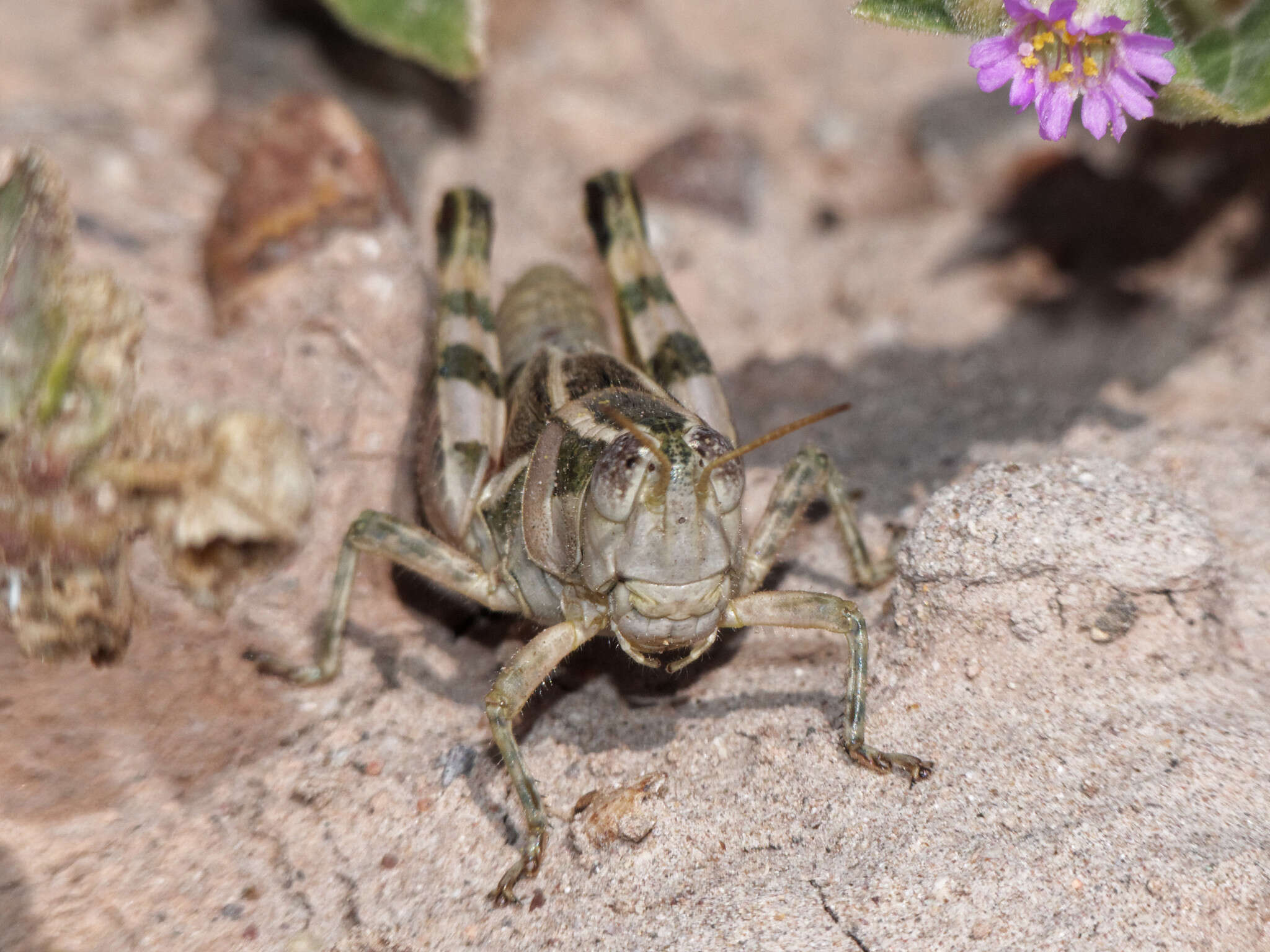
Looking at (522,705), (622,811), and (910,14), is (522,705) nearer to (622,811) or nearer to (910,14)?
(622,811)

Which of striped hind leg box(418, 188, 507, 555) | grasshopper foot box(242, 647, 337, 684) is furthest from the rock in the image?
grasshopper foot box(242, 647, 337, 684)

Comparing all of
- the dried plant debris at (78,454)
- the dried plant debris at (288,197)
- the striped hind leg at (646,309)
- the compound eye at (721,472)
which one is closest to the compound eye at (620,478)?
the compound eye at (721,472)

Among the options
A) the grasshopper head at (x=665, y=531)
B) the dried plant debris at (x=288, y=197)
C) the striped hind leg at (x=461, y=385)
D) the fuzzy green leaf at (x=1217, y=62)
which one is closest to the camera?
the grasshopper head at (x=665, y=531)

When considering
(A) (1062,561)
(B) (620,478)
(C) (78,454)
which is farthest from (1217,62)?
(C) (78,454)

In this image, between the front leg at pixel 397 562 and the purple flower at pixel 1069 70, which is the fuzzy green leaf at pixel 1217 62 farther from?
the front leg at pixel 397 562


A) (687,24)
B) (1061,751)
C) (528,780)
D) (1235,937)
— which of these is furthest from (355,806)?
(687,24)

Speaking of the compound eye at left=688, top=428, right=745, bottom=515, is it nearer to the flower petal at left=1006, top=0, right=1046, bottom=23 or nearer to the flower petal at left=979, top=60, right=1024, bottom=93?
the flower petal at left=979, top=60, right=1024, bottom=93
